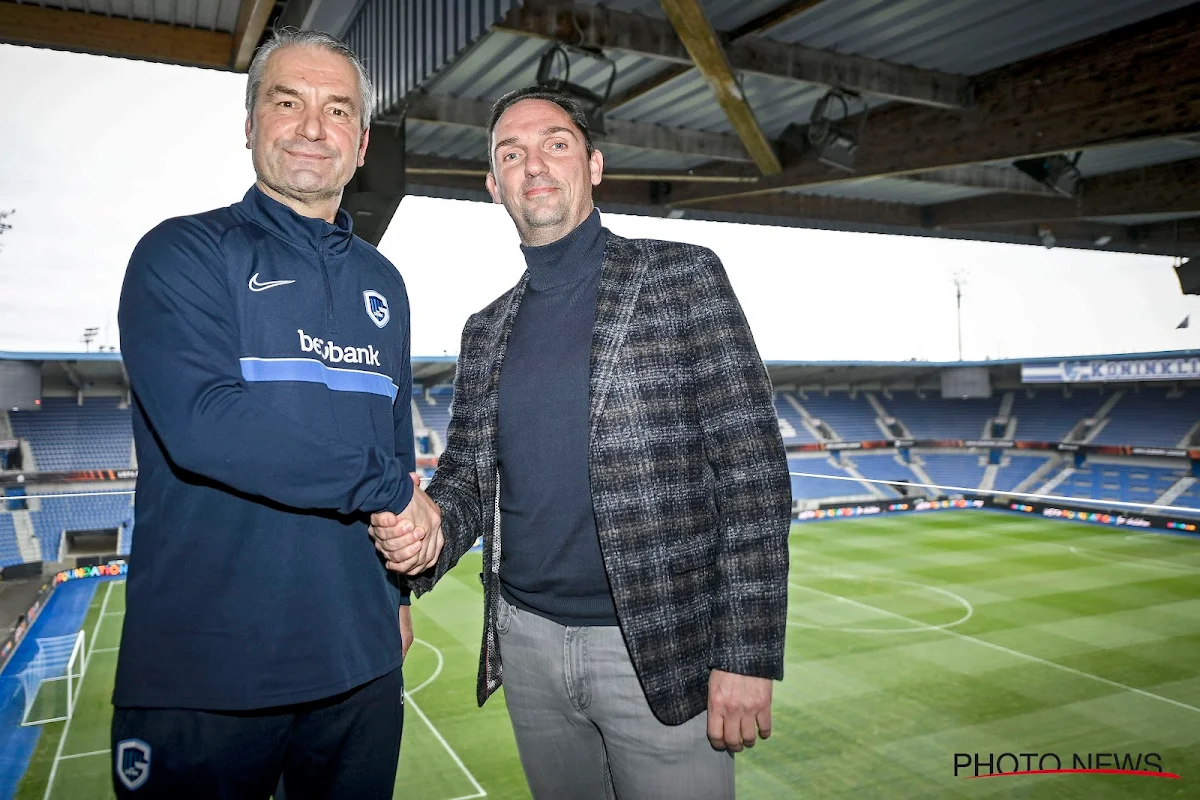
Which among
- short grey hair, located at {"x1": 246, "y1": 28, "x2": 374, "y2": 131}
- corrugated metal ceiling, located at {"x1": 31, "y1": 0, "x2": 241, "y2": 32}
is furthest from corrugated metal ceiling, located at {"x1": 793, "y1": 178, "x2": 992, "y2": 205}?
short grey hair, located at {"x1": 246, "y1": 28, "x2": 374, "y2": 131}

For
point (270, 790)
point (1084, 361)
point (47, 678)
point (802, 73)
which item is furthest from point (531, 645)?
point (1084, 361)

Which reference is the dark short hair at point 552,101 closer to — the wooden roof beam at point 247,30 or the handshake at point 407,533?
the handshake at point 407,533

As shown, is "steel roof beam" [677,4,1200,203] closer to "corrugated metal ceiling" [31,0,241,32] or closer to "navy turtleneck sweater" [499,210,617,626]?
"navy turtleneck sweater" [499,210,617,626]

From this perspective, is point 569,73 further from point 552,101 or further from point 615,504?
point 615,504

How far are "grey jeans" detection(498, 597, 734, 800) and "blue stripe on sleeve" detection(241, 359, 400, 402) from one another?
0.80 metres

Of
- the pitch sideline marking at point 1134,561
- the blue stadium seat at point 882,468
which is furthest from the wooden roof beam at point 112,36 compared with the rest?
the blue stadium seat at point 882,468

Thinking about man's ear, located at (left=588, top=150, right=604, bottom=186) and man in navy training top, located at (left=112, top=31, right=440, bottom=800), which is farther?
man's ear, located at (left=588, top=150, right=604, bottom=186)

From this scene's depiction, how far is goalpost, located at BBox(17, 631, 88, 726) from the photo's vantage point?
10270 mm

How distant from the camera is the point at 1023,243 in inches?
362

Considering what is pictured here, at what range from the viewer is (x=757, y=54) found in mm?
5250

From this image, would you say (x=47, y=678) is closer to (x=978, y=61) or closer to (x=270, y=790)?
(x=270, y=790)

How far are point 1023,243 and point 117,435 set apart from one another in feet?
77.7

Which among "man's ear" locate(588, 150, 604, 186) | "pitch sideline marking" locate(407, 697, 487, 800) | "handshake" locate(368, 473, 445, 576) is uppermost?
"man's ear" locate(588, 150, 604, 186)

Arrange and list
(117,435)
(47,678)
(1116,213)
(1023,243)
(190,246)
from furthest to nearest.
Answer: (117,435)
(47,678)
(1023,243)
(1116,213)
(190,246)
